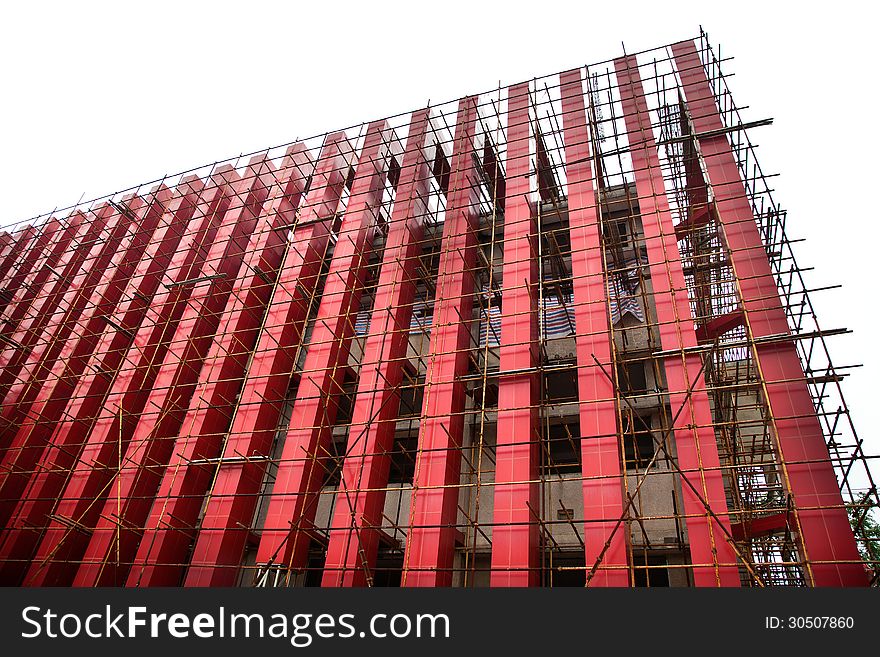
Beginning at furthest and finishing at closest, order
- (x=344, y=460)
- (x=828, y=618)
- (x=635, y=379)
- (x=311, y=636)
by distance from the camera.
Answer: (x=635, y=379) → (x=344, y=460) → (x=311, y=636) → (x=828, y=618)

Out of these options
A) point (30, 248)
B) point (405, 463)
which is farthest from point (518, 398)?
point (30, 248)

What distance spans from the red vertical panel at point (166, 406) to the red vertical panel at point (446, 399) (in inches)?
289

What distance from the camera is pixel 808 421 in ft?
38.8

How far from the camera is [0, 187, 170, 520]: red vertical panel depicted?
18.9 metres

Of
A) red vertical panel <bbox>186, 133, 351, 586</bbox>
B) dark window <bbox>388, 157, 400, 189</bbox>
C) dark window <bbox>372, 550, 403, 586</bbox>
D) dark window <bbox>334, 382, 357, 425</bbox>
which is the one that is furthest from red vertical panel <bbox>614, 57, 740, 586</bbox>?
red vertical panel <bbox>186, 133, 351, 586</bbox>

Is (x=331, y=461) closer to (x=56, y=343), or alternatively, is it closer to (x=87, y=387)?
(x=87, y=387)

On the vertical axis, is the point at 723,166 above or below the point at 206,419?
above

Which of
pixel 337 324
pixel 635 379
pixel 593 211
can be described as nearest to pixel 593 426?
pixel 635 379

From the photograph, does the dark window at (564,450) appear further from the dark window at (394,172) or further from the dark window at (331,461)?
the dark window at (394,172)

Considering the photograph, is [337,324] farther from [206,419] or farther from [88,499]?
[88,499]

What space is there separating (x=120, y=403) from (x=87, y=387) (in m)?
2.06

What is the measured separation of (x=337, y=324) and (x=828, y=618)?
526 inches

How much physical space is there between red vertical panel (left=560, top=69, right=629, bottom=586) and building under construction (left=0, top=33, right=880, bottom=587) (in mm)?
69

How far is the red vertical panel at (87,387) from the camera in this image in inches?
679
